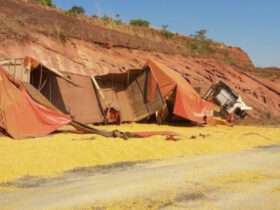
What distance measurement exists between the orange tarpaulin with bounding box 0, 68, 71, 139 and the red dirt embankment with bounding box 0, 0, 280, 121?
6050 millimetres

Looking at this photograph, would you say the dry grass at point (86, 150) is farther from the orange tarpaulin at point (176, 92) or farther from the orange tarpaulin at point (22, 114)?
the orange tarpaulin at point (176, 92)

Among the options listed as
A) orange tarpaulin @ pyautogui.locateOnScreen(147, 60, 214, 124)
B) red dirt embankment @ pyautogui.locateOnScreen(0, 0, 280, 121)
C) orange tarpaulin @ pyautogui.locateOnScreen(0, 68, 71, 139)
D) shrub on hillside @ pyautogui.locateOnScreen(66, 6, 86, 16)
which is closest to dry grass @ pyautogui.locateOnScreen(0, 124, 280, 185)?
orange tarpaulin @ pyautogui.locateOnScreen(0, 68, 71, 139)

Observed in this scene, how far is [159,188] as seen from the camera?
1176cm

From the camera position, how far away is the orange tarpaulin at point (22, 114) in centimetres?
1855

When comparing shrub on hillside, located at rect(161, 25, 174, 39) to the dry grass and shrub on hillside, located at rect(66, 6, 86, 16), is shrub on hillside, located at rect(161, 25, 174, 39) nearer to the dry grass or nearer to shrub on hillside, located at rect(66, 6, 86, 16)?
shrub on hillside, located at rect(66, 6, 86, 16)

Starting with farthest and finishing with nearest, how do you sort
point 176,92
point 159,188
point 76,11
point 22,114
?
point 76,11, point 176,92, point 22,114, point 159,188

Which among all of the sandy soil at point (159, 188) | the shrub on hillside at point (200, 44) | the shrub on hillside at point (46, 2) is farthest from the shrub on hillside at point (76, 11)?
the sandy soil at point (159, 188)

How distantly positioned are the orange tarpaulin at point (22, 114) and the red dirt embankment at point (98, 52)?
19.8 ft

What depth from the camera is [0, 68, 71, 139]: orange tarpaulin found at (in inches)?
730

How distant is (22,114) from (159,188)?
8588 millimetres

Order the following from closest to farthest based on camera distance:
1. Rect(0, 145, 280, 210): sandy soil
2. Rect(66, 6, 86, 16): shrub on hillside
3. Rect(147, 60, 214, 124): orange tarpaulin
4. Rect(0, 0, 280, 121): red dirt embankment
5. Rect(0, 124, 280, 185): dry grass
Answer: Rect(0, 145, 280, 210): sandy soil < Rect(0, 124, 280, 185): dry grass < Rect(147, 60, 214, 124): orange tarpaulin < Rect(0, 0, 280, 121): red dirt embankment < Rect(66, 6, 86, 16): shrub on hillside

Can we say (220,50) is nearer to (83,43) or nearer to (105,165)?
(83,43)

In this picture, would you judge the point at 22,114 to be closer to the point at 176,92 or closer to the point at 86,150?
the point at 86,150

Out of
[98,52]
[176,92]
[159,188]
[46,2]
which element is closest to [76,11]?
[46,2]
